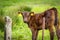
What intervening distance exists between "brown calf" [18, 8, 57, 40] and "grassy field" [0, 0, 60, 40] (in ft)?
0.17

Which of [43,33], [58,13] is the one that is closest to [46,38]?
[43,33]

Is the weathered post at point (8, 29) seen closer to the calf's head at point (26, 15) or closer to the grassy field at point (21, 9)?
the grassy field at point (21, 9)

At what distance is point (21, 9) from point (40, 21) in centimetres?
33

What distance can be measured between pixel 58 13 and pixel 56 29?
9.4 inches

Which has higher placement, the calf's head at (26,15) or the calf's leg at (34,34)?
the calf's head at (26,15)

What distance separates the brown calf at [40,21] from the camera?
194 inches

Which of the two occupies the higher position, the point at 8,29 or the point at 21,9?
the point at 21,9

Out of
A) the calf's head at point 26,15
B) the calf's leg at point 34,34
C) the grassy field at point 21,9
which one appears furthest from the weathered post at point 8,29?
the calf's leg at point 34,34

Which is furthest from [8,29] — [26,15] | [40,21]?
[40,21]

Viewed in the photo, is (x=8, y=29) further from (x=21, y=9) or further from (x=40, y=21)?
(x=40, y=21)

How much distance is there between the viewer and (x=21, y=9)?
493cm

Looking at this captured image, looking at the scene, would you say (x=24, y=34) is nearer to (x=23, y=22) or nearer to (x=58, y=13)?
(x=23, y=22)

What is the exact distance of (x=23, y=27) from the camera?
4902 mm

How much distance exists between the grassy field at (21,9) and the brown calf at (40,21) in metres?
0.05
